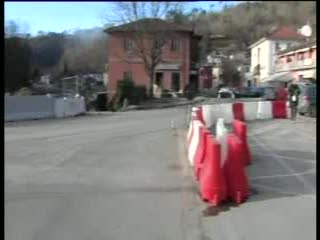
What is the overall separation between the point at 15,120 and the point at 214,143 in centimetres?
2421

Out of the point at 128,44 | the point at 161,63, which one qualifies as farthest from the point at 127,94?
the point at 161,63

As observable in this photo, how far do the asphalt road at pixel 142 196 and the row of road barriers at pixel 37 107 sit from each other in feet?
52.3

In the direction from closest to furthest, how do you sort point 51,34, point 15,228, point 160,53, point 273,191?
point 15,228
point 273,191
point 51,34
point 160,53

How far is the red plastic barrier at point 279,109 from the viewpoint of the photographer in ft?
88.2

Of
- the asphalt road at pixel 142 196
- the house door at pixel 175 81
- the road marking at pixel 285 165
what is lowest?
the asphalt road at pixel 142 196

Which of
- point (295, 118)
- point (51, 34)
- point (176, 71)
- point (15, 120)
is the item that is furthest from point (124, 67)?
point (295, 118)

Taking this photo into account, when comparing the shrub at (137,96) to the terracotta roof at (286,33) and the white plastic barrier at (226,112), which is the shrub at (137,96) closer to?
the terracotta roof at (286,33)

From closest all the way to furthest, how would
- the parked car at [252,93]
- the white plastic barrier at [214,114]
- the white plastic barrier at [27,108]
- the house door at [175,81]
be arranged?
the white plastic barrier at [214,114] → the white plastic barrier at [27,108] → the parked car at [252,93] → the house door at [175,81]

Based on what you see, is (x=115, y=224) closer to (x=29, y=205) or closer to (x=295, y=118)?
(x=29, y=205)

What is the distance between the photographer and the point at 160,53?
63188mm

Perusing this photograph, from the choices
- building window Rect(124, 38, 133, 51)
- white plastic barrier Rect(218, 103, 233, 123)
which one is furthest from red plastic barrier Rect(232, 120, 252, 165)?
building window Rect(124, 38, 133, 51)

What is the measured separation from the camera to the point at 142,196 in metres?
9.45

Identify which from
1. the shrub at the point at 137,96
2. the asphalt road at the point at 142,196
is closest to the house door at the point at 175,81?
the shrub at the point at 137,96

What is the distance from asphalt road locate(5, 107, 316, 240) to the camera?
7.28 meters
